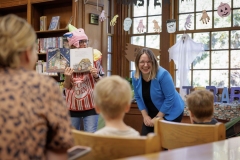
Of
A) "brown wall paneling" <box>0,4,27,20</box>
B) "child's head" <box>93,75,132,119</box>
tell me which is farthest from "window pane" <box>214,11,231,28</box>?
"child's head" <box>93,75,132,119</box>

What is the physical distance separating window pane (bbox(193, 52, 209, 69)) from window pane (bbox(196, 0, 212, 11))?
588 mm

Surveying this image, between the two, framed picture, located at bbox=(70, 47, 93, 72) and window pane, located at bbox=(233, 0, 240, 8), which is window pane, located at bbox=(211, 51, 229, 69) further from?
framed picture, located at bbox=(70, 47, 93, 72)

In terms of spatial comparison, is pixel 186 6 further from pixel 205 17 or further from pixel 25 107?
pixel 25 107

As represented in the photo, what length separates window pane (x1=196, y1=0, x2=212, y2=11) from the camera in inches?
193

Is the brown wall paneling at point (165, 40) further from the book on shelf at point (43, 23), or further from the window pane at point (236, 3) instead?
the book on shelf at point (43, 23)

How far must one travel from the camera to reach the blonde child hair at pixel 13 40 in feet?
3.81

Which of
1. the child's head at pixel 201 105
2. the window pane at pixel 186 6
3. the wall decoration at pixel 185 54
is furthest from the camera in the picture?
the window pane at pixel 186 6

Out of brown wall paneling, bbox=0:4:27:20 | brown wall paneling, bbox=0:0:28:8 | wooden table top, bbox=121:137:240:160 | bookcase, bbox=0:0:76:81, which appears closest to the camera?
wooden table top, bbox=121:137:240:160

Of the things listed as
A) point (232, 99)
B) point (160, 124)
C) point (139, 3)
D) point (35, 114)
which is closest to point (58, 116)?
point (35, 114)

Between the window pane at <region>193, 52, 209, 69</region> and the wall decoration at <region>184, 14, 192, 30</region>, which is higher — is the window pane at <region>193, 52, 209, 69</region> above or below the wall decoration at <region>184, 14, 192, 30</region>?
below

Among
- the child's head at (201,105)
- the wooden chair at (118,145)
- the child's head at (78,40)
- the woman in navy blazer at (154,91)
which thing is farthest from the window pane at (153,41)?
the wooden chair at (118,145)

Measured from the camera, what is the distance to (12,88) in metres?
1.15

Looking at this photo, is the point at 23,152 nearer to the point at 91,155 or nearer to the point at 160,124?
the point at 91,155

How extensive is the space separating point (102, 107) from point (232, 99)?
10.7 ft
